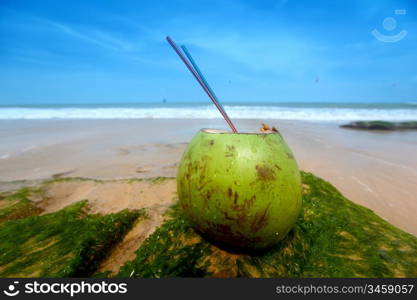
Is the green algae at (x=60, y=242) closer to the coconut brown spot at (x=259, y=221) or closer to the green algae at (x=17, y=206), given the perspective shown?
the green algae at (x=17, y=206)

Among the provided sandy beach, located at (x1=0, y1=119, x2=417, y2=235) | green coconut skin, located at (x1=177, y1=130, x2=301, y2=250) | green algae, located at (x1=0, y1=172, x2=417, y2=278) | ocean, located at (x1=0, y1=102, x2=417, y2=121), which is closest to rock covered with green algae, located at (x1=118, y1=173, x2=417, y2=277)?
green algae, located at (x1=0, y1=172, x2=417, y2=278)

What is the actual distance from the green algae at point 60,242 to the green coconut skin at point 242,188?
958 mm

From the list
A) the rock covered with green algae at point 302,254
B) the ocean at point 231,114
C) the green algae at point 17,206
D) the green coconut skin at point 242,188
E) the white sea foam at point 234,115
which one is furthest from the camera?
the ocean at point 231,114

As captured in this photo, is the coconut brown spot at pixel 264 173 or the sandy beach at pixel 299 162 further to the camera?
the sandy beach at pixel 299 162

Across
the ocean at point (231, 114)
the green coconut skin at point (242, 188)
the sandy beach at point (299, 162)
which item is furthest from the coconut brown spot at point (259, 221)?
the ocean at point (231, 114)

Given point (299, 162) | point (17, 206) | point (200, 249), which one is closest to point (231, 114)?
point (299, 162)

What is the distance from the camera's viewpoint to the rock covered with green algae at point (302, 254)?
5.96 feet

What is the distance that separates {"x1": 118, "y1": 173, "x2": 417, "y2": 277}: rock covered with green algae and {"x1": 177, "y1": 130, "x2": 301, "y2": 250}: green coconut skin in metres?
0.20

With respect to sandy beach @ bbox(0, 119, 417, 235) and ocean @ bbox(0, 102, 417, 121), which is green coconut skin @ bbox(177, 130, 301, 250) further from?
ocean @ bbox(0, 102, 417, 121)

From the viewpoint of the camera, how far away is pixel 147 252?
6.57 feet

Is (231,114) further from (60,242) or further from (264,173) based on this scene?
(264,173)

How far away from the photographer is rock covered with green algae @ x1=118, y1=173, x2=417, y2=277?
182cm

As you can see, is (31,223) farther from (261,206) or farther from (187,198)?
(261,206)

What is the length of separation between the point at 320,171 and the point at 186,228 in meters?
3.80
